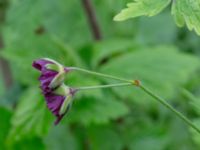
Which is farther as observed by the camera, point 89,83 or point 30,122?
point 89,83

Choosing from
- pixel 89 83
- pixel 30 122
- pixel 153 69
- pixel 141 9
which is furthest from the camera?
pixel 153 69

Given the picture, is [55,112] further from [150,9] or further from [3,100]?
[3,100]

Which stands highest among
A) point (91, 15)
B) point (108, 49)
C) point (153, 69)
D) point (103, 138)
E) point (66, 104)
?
point (66, 104)

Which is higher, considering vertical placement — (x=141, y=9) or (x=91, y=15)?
(x=141, y=9)

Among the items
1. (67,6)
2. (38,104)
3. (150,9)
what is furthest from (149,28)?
(150,9)

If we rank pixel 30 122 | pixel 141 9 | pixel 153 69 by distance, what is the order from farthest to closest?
1. pixel 153 69
2. pixel 30 122
3. pixel 141 9

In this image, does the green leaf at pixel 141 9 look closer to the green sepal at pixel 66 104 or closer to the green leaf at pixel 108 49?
the green sepal at pixel 66 104

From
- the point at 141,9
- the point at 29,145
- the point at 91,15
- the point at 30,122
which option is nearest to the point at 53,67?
the point at 141,9

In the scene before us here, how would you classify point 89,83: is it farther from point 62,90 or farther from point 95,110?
point 62,90
